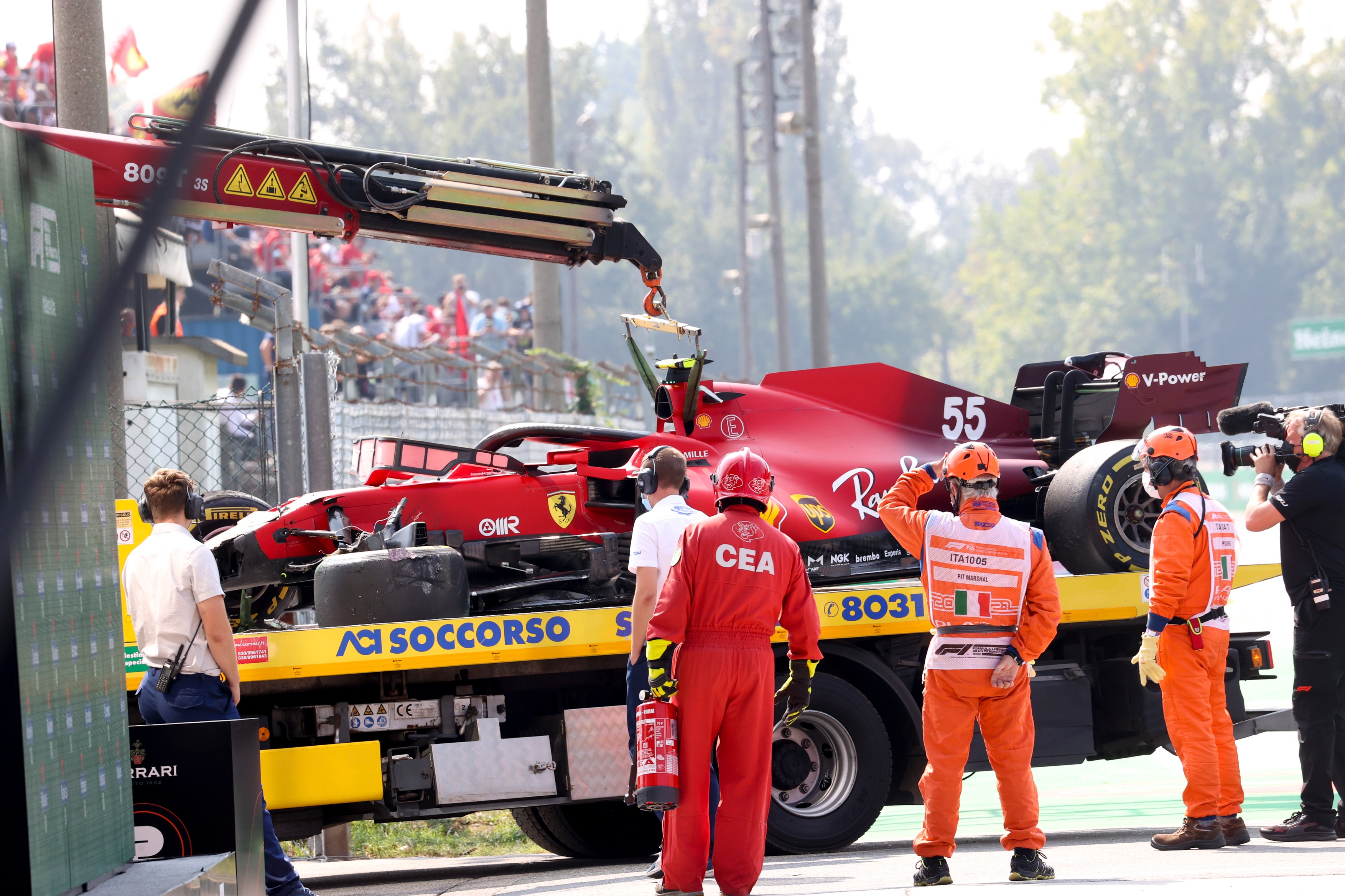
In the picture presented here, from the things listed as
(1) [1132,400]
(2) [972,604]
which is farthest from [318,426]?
(1) [1132,400]

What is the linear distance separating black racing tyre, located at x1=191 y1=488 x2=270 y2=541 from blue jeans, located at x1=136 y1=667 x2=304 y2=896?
7.66 ft

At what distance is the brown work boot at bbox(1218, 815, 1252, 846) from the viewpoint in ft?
24.2

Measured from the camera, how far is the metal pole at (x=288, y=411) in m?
9.08

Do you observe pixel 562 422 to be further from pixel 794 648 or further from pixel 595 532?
pixel 794 648

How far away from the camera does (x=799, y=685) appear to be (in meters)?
6.37

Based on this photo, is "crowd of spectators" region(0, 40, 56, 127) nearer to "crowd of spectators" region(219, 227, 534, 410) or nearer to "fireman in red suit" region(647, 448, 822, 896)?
"crowd of spectators" region(219, 227, 534, 410)

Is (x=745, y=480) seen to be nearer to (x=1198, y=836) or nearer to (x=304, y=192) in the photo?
(x=1198, y=836)

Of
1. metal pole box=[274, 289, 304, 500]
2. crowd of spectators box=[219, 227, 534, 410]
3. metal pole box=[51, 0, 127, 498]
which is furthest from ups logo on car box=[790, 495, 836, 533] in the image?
crowd of spectators box=[219, 227, 534, 410]

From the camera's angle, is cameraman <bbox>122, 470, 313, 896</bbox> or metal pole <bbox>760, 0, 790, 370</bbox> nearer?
cameraman <bbox>122, 470, 313, 896</bbox>

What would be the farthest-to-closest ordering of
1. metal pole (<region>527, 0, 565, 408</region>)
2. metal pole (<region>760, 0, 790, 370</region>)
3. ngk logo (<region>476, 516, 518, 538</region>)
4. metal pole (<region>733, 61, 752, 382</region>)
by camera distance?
metal pole (<region>733, 61, 752, 382</region>), metal pole (<region>760, 0, 790, 370</region>), metal pole (<region>527, 0, 565, 408</region>), ngk logo (<region>476, 516, 518, 538</region>)

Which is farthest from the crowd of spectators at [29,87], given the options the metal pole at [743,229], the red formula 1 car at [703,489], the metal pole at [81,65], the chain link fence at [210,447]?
the metal pole at [743,229]

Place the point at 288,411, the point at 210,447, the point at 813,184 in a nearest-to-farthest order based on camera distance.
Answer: the point at 288,411 < the point at 210,447 < the point at 813,184

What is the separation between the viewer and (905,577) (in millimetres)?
8875

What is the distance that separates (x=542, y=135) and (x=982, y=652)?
→ 11.8 m
